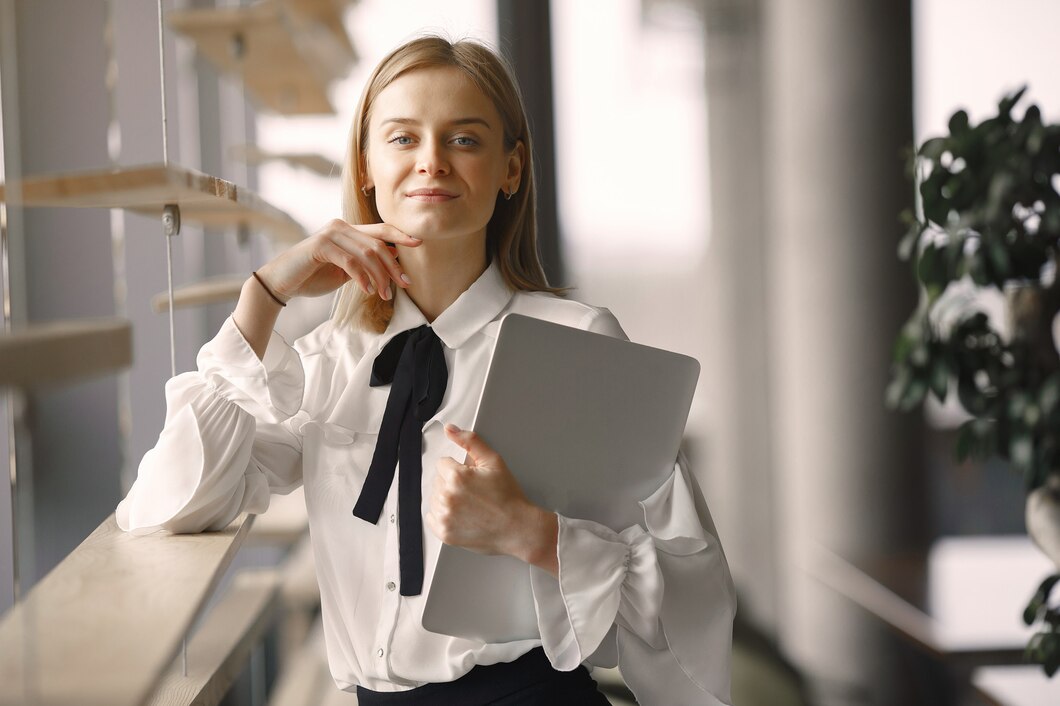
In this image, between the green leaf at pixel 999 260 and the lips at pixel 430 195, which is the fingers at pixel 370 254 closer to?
the lips at pixel 430 195

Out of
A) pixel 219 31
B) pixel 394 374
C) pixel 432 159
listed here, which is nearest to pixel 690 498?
pixel 394 374

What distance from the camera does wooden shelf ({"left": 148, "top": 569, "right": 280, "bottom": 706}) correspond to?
163 cm

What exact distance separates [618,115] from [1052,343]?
1.91 metres

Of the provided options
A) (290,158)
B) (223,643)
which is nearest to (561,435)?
(223,643)

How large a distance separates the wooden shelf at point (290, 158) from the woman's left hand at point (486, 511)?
6.02ft

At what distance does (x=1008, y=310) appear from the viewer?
8.47 ft

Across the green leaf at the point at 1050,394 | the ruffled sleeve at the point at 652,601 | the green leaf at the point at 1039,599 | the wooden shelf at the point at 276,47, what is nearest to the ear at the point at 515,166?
the ruffled sleeve at the point at 652,601

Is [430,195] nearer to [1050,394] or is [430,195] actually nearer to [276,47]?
[276,47]

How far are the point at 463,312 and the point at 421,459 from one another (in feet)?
0.76

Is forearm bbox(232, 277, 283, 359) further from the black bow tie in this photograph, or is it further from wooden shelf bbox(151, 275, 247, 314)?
wooden shelf bbox(151, 275, 247, 314)

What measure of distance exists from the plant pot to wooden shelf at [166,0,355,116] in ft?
7.10

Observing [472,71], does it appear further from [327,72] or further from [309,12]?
[327,72]

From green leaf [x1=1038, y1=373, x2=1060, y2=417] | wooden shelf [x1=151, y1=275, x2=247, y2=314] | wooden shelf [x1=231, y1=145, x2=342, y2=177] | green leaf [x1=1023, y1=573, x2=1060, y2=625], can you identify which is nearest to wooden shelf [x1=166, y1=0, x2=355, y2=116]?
wooden shelf [x1=231, y1=145, x2=342, y2=177]

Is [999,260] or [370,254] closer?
[370,254]
